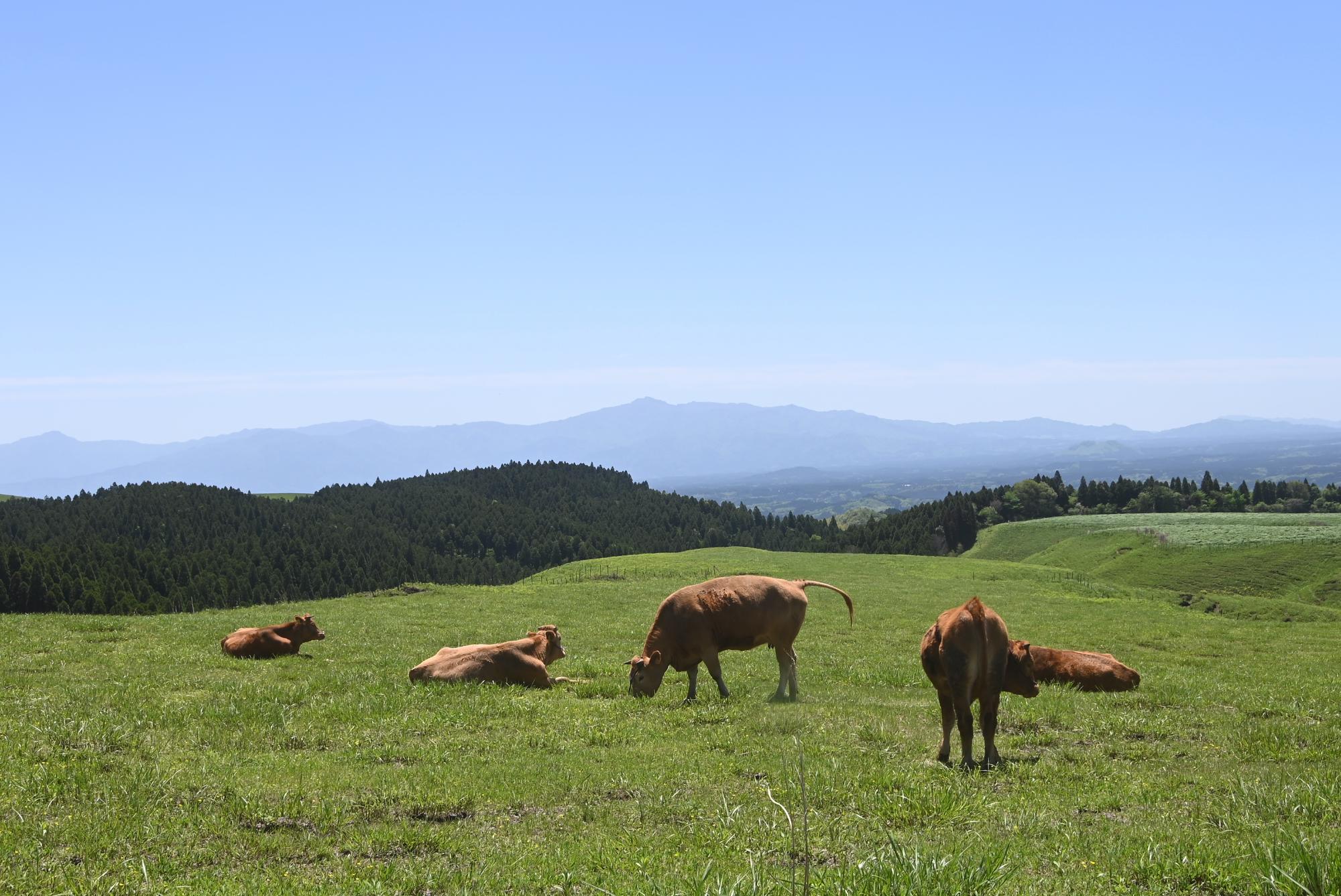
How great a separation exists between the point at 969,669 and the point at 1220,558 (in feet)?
246

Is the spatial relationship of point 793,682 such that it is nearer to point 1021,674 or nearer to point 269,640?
point 1021,674

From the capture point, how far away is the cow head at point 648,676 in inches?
665

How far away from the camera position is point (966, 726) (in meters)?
11.3

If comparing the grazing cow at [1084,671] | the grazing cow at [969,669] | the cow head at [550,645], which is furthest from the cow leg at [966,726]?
the cow head at [550,645]

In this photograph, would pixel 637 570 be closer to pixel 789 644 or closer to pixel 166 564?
pixel 789 644

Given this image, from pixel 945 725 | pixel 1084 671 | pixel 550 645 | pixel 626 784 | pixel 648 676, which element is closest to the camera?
pixel 626 784

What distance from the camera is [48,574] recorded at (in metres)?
110

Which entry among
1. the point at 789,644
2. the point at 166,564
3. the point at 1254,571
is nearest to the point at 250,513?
the point at 166,564

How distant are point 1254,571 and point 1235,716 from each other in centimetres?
6345

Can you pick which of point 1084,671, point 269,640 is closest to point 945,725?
point 1084,671

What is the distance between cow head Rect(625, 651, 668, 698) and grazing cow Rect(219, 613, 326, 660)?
10.2 meters

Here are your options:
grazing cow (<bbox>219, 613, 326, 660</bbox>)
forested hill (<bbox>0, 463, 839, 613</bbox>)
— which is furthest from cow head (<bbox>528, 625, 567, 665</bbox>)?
forested hill (<bbox>0, 463, 839, 613</bbox>)

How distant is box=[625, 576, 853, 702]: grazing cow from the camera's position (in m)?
17.0

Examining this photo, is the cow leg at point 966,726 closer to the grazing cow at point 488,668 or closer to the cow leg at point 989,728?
the cow leg at point 989,728
